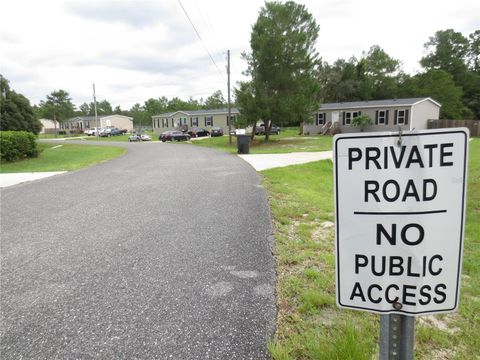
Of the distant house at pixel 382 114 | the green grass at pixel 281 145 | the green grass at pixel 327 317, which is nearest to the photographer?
the green grass at pixel 327 317

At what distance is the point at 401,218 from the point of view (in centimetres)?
113

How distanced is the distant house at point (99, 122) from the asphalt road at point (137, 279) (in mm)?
69290

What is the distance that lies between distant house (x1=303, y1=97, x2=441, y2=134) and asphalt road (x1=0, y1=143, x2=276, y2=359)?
29.2 metres

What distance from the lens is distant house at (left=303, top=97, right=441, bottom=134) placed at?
31312mm

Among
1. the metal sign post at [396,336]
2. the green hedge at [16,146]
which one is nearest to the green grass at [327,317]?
the metal sign post at [396,336]

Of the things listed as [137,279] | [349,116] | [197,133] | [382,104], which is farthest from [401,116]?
[137,279]

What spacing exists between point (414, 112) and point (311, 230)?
31530 millimetres

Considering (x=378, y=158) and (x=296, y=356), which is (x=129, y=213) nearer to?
(x=296, y=356)

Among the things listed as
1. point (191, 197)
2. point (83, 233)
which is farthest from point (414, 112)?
point (83, 233)

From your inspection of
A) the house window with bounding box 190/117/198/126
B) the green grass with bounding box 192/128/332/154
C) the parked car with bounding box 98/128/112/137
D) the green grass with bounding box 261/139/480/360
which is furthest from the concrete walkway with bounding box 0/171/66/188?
the parked car with bounding box 98/128/112/137

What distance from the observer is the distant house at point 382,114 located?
103 ft

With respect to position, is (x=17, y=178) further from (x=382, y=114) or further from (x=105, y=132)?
(x=105, y=132)

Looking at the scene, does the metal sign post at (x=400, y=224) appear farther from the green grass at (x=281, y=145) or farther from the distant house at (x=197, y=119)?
the distant house at (x=197, y=119)

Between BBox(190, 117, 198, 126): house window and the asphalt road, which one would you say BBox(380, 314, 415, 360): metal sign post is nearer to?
the asphalt road
